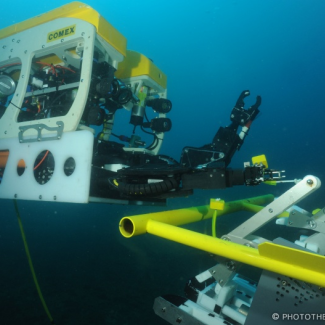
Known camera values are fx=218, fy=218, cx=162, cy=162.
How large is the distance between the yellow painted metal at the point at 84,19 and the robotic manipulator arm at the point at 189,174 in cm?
168

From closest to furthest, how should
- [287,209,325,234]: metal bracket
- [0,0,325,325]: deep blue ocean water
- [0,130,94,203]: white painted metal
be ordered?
1. [287,209,325,234]: metal bracket
2. [0,130,94,203]: white painted metal
3. [0,0,325,325]: deep blue ocean water

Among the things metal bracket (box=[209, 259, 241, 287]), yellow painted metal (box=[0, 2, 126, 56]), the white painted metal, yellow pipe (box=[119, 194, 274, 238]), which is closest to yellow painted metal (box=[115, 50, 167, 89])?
yellow painted metal (box=[0, 2, 126, 56])

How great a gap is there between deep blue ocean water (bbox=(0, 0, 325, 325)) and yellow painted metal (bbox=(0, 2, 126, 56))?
4432 millimetres

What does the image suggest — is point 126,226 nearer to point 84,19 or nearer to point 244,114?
point 244,114

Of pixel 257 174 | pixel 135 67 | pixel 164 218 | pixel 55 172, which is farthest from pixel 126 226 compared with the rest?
pixel 135 67

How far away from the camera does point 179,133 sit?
7838cm

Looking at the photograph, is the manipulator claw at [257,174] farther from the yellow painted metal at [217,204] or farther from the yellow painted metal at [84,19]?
the yellow painted metal at [84,19]

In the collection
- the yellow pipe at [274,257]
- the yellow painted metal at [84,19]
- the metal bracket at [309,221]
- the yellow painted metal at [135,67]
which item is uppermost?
the yellow painted metal at [135,67]

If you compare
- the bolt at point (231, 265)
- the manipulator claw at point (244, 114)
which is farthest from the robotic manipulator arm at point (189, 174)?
the bolt at point (231, 265)

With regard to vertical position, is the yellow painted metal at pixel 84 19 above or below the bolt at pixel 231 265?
Result: above

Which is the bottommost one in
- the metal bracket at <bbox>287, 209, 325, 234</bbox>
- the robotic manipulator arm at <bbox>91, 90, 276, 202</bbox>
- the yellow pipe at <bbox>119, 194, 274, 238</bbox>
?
the yellow pipe at <bbox>119, 194, 274, 238</bbox>

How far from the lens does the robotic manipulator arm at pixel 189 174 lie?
6.13 feet

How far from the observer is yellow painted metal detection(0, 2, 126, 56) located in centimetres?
Result: 296

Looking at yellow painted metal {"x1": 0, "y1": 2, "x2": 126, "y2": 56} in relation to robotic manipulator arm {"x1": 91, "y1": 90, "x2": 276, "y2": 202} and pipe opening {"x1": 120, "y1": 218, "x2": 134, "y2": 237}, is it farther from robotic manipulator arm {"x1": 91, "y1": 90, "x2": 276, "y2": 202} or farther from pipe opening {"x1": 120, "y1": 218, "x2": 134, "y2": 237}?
pipe opening {"x1": 120, "y1": 218, "x2": 134, "y2": 237}
